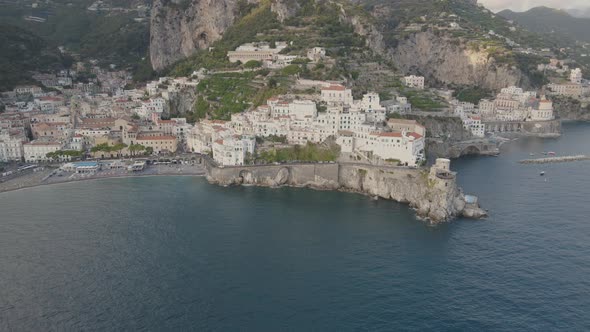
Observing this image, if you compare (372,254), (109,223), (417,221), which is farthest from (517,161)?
(109,223)

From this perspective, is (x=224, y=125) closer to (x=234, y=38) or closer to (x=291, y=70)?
(x=291, y=70)

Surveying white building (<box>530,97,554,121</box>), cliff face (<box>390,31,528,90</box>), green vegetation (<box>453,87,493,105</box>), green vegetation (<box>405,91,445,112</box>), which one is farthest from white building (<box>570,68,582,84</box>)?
green vegetation (<box>405,91,445,112</box>)

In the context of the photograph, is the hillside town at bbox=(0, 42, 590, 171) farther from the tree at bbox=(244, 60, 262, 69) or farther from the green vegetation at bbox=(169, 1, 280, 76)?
the green vegetation at bbox=(169, 1, 280, 76)

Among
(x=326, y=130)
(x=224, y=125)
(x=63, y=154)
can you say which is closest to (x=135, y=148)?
(x=63, y=154)

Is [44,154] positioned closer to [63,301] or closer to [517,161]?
[63,301]

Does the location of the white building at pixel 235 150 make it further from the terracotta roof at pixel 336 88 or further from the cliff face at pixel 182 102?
the cliff face at pixel 182 102

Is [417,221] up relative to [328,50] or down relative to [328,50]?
down
